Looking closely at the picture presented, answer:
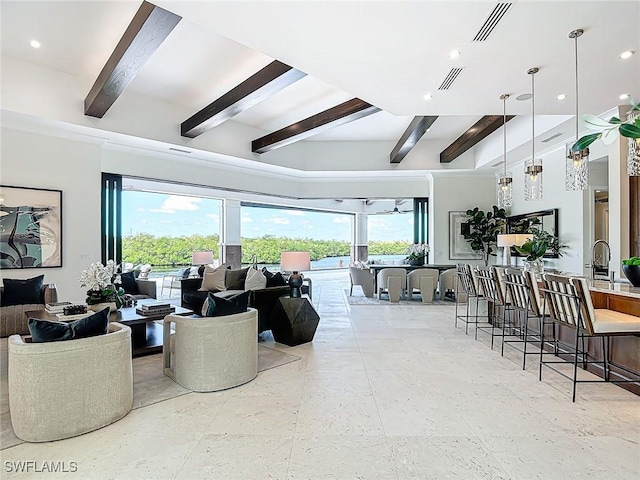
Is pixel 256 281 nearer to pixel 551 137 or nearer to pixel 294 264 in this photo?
pixel 294 264

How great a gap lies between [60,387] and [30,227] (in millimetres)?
4331

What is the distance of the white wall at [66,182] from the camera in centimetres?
539

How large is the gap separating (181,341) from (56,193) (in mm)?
4259

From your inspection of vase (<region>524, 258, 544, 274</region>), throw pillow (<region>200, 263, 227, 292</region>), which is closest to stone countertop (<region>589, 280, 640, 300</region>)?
vase (<region>524, 258, 544, 274</region>)

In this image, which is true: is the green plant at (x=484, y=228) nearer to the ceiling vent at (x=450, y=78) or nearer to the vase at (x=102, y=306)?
the ceiling vent at (x=450, y=78)

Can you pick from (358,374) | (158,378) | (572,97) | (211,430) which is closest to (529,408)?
(358,374)

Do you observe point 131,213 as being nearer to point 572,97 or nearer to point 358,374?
point 358,374

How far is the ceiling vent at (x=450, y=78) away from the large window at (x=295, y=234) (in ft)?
24.8

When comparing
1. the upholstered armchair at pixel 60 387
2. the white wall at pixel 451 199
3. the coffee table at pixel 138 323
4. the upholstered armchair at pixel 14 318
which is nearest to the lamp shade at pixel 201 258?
the upholstered armchair at pixel 14 318

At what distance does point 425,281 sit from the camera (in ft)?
25.8

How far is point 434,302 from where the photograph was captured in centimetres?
805

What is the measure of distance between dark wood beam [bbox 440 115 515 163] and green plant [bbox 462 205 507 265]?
158 centimetres

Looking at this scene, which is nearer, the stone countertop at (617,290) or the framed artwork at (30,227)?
the stone countertop at (617,290)

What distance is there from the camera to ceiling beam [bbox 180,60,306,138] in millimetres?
4584
